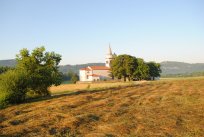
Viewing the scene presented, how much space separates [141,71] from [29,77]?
62684 mm

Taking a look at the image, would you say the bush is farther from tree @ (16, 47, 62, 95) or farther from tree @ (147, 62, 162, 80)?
tree @ (147, 62, 162, 80)

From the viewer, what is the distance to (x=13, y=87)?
40.9 metres

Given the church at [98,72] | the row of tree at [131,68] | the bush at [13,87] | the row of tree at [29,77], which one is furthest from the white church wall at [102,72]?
the bush at [13,87]

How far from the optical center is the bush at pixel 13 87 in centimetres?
3966

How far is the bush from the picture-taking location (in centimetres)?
3966

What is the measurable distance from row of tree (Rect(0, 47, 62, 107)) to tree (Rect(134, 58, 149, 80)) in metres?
51.4

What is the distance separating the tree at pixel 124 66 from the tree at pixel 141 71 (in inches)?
70.7

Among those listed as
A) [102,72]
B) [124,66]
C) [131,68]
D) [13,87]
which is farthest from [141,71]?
[13,87]

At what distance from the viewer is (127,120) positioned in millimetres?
18969

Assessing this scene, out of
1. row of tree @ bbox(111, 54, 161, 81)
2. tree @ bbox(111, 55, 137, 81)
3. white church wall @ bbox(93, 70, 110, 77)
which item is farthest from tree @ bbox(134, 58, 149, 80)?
white church wall @ bbox(93, 70, 110, 77)

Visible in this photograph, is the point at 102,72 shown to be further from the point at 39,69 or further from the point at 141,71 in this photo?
the point at 39,69

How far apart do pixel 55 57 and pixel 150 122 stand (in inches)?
1567

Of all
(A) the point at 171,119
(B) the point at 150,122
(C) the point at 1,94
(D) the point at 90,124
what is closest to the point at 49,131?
(D) the point at 90,124

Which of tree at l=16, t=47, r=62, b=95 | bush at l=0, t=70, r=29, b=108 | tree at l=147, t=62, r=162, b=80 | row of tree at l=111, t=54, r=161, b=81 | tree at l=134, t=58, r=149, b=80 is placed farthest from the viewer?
tree at l=147, t=62, r=162, b=80
